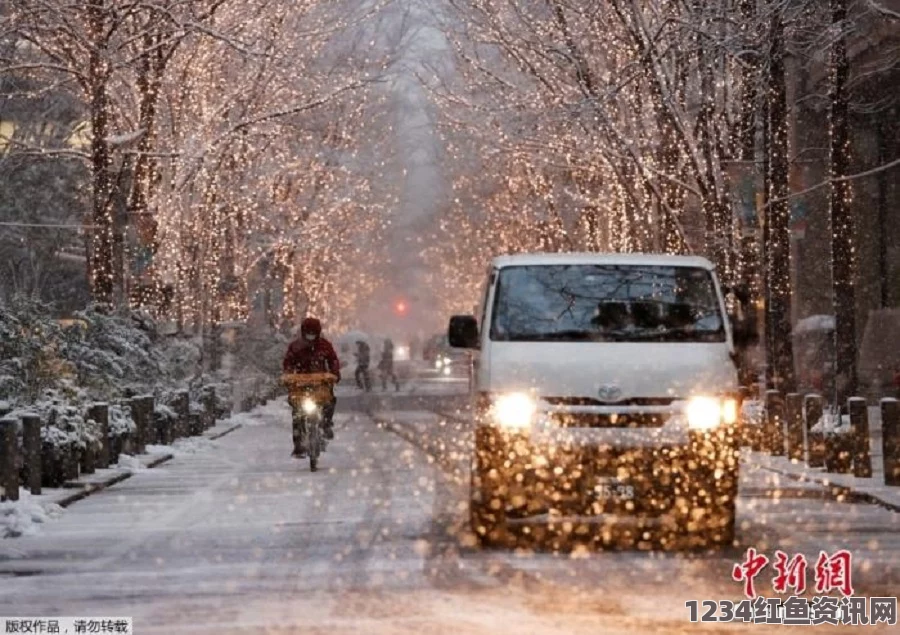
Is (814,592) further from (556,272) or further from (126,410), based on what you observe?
(126,410)

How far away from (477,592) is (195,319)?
37596 mm

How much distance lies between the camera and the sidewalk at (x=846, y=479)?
17.7m

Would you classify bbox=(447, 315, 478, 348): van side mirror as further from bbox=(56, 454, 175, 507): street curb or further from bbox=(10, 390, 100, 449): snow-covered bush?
bbox=(10, 390, 100, 449): snow-covered bush

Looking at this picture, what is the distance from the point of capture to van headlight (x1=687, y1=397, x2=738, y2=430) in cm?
1340

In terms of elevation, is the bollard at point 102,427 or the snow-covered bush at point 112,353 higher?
the snow-covered bush at point 112,353

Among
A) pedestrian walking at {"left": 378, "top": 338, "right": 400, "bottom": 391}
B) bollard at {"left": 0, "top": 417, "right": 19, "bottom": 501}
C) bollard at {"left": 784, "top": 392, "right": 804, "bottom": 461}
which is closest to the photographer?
bollard at {"left": 0, "top": 417, "right": 19, "bottom": 501}

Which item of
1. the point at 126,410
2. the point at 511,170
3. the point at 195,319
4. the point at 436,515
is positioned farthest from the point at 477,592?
the point at 511,170

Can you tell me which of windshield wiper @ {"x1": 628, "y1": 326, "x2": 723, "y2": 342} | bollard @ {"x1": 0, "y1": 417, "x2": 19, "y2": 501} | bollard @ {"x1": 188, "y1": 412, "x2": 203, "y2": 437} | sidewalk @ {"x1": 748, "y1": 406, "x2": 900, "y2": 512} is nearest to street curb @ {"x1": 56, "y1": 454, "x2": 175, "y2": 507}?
bollard @ {"x1": 0, "y1": 417, "x2": 19, "y2": 501}

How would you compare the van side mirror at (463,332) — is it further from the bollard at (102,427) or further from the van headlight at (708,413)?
the bollard at (102,427)

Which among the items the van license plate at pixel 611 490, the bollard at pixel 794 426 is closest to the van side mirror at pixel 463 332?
the van license plate at pixel 611 490

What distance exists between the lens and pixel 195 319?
157ft

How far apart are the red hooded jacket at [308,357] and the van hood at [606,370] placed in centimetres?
935

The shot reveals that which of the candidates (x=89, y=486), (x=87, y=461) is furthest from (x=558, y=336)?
(x=87, y=461)

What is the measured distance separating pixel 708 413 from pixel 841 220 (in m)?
15.4
